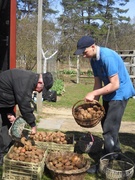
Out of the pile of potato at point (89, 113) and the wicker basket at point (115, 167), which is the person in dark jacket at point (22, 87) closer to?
the pile of potato at point (89, 113)

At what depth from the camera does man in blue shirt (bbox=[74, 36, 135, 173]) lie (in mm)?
3723

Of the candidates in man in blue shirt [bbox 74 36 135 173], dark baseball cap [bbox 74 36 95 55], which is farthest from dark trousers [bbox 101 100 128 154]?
dark baseball cap [bbox 74 36 95 55]

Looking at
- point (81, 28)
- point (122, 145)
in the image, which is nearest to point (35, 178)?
point (122, 145)

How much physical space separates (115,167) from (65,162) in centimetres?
87

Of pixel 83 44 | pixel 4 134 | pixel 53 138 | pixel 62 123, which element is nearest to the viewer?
pixel 83 44

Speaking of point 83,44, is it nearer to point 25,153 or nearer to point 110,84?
point 110,84

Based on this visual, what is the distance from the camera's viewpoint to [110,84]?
3738mm

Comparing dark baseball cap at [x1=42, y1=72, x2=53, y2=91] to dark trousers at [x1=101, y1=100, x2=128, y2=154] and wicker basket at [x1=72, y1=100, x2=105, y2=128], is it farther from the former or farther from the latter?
dark trousers at [x1=101, y1=100, x2=128, y2=154]

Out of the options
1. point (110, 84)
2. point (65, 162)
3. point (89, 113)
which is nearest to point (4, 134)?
point (65, 162)

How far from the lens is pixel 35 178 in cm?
360

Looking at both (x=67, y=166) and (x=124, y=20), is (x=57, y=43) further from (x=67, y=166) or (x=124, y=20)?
(x=67, y=166)

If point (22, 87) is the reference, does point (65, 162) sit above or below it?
below

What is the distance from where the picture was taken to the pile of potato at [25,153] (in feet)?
12.1

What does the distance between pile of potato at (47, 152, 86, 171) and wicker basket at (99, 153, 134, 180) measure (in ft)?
1.18
